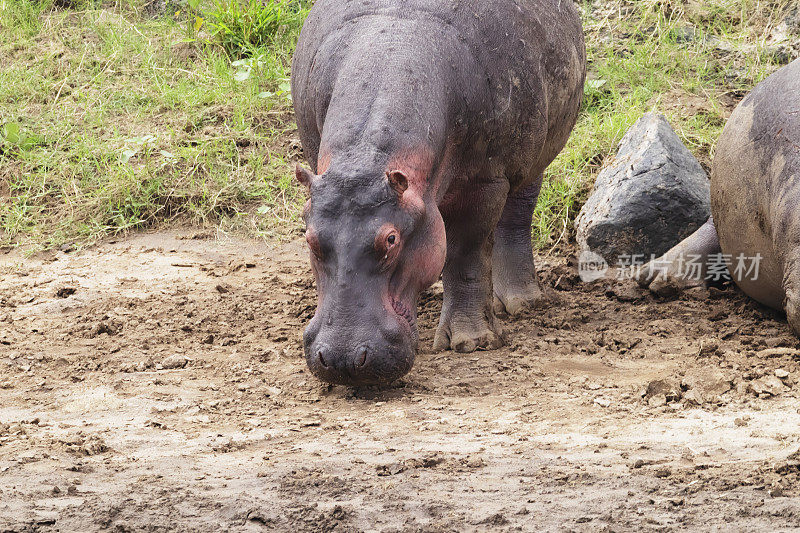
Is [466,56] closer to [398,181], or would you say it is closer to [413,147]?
[413,147]

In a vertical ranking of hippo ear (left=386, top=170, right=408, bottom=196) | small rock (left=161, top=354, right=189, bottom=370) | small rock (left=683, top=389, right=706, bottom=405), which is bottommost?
small rock (left=161, top=354, right=189, bottom=370)

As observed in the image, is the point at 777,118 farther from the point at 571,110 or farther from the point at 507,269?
the point at 507,269

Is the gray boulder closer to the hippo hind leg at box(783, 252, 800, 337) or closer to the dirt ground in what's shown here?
the dirt ground

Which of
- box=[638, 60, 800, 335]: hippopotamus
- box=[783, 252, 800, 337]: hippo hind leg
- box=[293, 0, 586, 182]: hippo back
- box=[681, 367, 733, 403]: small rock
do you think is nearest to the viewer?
box=[681, 367, 733, 403]: small rock

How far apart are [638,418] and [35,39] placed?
25.1ft

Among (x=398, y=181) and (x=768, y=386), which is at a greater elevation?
(x=398, y=181)

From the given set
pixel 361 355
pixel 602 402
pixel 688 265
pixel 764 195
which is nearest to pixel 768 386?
pixel 602 402

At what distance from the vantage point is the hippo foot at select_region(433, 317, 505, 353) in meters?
5.27

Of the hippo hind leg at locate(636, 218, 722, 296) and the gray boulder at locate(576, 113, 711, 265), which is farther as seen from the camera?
the gray boulder at locate(576, 113, 711, 265)

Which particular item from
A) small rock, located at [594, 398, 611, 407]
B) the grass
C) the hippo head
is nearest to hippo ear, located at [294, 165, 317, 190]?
the hippo head

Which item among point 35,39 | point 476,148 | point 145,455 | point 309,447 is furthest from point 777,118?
point 35,39

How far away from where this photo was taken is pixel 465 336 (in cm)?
527

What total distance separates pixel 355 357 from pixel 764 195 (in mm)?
2443

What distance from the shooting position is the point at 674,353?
5.14 metres
